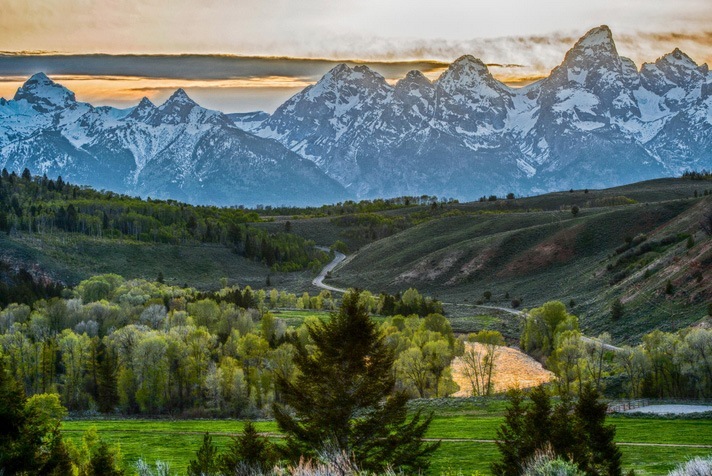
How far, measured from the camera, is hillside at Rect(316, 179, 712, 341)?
10556 centimetres

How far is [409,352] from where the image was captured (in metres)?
80.8

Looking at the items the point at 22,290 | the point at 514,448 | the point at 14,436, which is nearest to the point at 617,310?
the point at 514,448

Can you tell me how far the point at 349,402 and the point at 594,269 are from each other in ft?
416

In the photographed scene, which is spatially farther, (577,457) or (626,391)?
(626,391)

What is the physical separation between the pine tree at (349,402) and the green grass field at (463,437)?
859 centimetres

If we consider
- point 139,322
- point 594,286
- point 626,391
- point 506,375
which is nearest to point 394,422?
point 626,391

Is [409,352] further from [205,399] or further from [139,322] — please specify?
[139,322]

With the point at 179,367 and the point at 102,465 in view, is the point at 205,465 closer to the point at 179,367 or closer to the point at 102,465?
the point at 102,465

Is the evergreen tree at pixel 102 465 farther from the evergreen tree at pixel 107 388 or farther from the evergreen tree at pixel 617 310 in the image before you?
the evergreen tree at pixel 617 310

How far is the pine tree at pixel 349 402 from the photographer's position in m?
30.1

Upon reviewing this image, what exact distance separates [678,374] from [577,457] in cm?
4377

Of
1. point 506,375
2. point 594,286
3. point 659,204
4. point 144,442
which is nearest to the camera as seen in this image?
point 144,442

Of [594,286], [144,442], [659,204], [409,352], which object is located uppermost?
[659,204]

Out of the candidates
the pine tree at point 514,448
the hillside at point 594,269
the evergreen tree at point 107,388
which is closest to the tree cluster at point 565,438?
the pine tree at point 514,448
